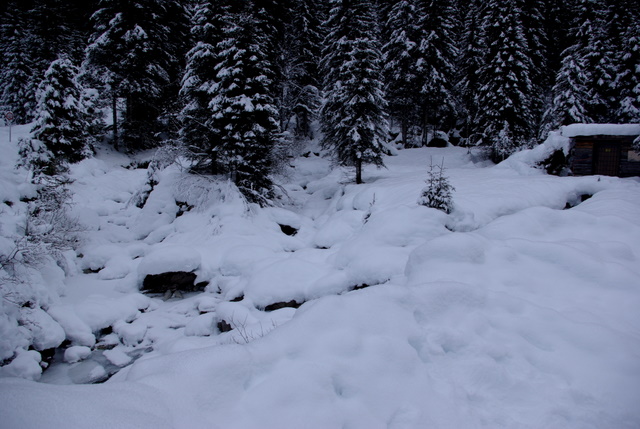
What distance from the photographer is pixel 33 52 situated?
97.9ft

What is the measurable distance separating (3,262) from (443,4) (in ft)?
107

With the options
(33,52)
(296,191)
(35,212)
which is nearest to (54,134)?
(35,212)

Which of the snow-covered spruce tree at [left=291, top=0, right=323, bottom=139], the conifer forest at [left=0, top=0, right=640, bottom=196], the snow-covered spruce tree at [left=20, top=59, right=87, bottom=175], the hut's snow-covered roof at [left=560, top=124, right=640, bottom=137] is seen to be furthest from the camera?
the snow-covered spruce tree at [left=291, top=0, right=323, bottom=139]

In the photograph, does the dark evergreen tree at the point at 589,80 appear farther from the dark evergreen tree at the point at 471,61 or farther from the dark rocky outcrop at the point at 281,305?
the dark rocky outcrop at the point at 281,305

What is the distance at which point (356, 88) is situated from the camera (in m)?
17.8

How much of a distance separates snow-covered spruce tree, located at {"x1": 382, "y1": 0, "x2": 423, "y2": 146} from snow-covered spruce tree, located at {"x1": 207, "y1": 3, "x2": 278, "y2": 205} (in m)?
16.4

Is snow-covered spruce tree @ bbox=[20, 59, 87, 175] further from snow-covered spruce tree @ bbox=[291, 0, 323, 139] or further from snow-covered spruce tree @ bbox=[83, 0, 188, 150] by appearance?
snow-covered spruce tree @ bbox=[291, 0, 323, 139]

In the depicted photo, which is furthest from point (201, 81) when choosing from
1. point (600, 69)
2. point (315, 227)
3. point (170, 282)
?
point (600, 69)

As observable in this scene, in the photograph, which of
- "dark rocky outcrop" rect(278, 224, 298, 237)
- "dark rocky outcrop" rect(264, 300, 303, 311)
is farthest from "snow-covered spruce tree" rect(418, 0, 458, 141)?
"dark rocky outcrop" rect(264, 300, 303, 311)

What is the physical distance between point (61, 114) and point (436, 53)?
89.6 feet

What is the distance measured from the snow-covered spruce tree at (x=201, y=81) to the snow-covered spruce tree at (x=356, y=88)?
644 centimetres

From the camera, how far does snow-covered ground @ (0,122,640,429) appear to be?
9.21 feet

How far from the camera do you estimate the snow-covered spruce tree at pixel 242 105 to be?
15.1m

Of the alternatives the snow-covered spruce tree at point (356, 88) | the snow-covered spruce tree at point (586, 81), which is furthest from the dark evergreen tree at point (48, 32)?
the snow-covered spruce tree at point (586, 81)
